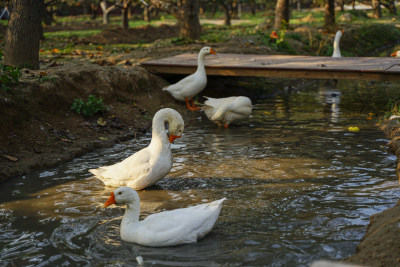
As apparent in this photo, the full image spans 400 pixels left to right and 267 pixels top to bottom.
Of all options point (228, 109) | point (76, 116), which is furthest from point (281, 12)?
point (76, 116)

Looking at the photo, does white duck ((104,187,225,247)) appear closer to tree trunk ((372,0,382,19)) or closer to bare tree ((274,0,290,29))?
bare tree ((274,0,290,29))

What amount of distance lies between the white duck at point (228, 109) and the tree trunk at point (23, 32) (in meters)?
4.16

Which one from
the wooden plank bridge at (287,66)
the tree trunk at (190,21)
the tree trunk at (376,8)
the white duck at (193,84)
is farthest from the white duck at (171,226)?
the tree trunk at (376,8)

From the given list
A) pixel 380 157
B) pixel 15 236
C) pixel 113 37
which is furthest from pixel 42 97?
pixel 113 37

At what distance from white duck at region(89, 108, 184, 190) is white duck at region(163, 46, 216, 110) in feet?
17.4

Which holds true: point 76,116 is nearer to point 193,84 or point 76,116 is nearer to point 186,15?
point 193,84

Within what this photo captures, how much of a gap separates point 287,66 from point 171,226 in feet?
28.0

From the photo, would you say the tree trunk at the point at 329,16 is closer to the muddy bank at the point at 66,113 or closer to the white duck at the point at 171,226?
the muddy bank at the point at 66,113

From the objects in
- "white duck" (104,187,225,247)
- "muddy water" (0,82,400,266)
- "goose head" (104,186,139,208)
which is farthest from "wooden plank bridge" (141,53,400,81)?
"goose head" (104,186,139,208)

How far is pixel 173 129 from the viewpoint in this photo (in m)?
7.95

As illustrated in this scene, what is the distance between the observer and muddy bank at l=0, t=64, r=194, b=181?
30.6ft

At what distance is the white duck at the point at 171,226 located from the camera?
5.78 m

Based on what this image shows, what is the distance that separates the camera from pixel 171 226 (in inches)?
229

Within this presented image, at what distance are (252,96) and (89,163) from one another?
308 inches
